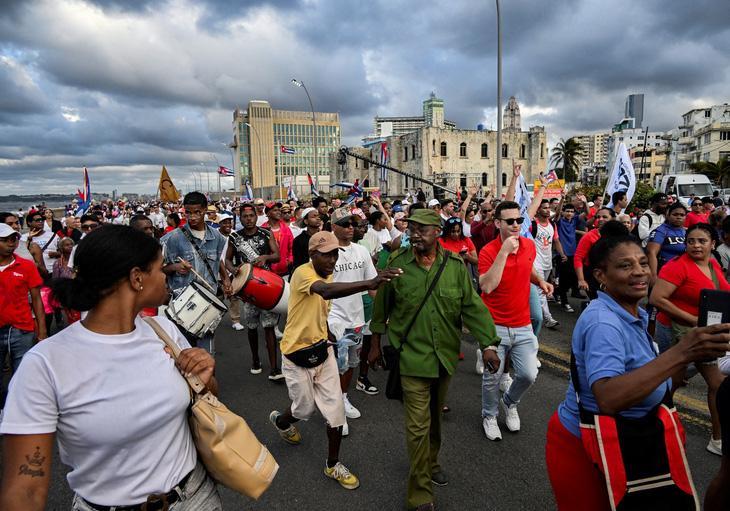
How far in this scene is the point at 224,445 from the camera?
1.52 m

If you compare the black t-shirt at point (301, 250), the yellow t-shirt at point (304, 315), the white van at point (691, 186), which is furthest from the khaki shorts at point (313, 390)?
the white van at point (691, 186)

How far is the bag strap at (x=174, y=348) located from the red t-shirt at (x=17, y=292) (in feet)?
10.7

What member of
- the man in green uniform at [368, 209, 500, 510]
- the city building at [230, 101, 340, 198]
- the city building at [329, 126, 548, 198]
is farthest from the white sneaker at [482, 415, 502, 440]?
the city building at [230, 101, 340, 198]

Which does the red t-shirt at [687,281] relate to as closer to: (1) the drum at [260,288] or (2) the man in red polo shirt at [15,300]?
(1) the drum at [260,288]

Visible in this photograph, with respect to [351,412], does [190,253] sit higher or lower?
higher

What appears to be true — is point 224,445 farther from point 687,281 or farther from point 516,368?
point 687,281

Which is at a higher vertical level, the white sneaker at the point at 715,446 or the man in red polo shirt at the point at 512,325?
the man in red polo shirt at the point at 512,325

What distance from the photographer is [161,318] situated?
5.67ft

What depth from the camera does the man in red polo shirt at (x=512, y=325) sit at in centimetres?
359

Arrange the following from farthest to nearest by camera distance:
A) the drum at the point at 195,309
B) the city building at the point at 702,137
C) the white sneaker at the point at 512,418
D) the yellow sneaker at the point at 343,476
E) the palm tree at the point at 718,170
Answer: the city building at the point at 702,137 < the palm tree at the point at 718,170 < the white sneaker at the point at 512,418 < the yellow sneaker at the point at 343,476 < the drum at the point at 195,309

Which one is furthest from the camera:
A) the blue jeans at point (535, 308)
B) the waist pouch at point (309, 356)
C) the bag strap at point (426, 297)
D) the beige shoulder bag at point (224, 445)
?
the blue jeans at point (535, 308)

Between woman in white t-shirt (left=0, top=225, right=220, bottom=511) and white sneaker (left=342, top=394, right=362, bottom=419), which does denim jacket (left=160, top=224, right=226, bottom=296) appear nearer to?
white sneaker (left=342, top=394, right=362, bottom=419)

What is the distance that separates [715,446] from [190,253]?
4998mm

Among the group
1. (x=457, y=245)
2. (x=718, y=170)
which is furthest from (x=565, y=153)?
(x=457, y=245)
